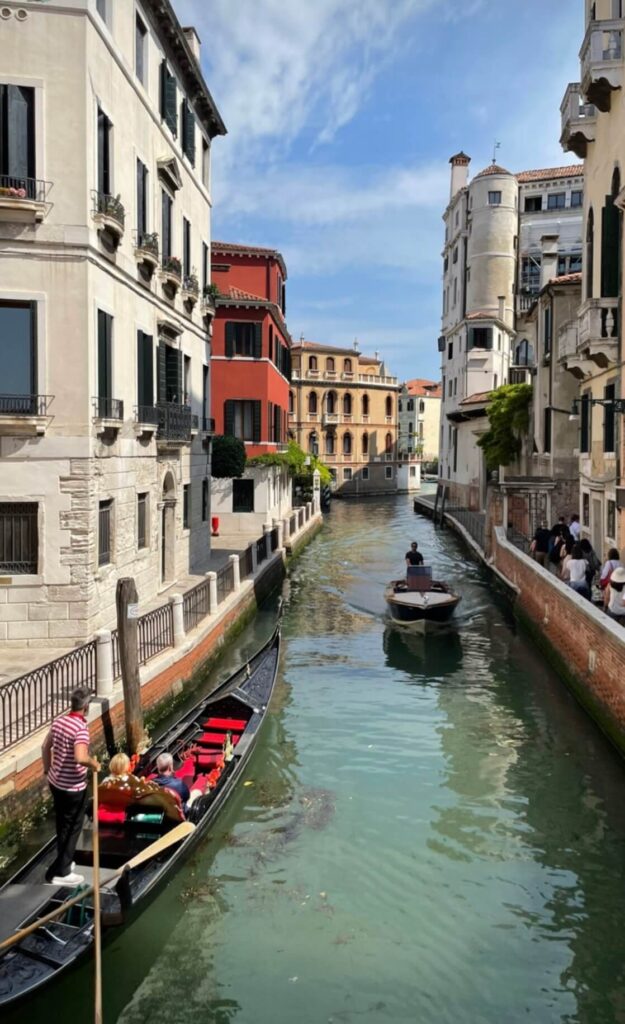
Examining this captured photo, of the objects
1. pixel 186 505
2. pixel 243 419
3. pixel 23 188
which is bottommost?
pixel 186 505

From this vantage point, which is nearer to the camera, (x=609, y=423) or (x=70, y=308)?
(x=70, y=308)

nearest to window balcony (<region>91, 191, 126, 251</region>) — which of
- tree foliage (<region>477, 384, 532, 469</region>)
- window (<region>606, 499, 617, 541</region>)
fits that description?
window (<region>606, 499, 617, 541</region>)

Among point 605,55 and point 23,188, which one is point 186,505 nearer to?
point 23,188

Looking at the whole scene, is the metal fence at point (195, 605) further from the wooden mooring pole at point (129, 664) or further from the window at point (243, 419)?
the window at point (243, 419)

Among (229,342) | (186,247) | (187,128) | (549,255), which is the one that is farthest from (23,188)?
(549,255)

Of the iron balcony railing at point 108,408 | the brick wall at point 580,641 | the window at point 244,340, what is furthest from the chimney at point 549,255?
the iron balcony railing at point 108,408

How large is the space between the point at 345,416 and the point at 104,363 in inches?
2027

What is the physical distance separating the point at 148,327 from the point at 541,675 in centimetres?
837

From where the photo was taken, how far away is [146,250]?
13.2 metres

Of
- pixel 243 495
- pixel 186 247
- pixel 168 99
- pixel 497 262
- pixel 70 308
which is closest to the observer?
pixel 70 308

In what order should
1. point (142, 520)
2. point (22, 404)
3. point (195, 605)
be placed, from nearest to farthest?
point (22, 404)
point (195, 605)
point (142, 520)

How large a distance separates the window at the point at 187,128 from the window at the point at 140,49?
287cm

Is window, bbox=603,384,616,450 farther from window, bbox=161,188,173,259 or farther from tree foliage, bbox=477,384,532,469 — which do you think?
tree foliage, bbox=477,384,532,469

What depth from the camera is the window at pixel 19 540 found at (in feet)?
35.8
